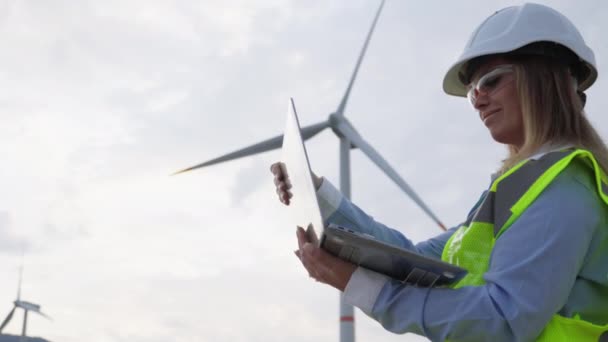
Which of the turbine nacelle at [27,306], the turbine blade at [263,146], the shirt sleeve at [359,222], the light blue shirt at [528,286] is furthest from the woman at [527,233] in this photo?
the turbine nacelle at [27,306]

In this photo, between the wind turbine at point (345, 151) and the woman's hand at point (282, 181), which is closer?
the woman's hand at point (282, 181)

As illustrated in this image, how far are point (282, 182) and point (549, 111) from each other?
5.46 feet

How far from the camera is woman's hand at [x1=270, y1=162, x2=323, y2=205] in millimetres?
4816

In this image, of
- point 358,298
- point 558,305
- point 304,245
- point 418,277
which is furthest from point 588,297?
point 304,245

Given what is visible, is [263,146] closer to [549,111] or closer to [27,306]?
[549,111]

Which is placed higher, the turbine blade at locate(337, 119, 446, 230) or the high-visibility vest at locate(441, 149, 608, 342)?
the turbine blade at locate(337, 119, 446, 230)

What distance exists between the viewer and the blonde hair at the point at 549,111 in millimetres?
4039

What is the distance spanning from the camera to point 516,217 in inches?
141

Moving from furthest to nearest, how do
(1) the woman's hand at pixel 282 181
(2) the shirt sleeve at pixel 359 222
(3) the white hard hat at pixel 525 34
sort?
(2) the shirt sleeve at pixel 359 222 → (1) the woman's hand at pixel 282 181 → (3) the white hard hat at pixel 525 34

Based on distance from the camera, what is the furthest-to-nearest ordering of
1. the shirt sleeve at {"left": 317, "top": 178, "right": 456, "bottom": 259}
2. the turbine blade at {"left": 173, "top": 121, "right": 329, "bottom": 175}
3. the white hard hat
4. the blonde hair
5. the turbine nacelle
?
the turbine nacelle
the turbine blade at {"left": 173, "top": 121, "right": 329, "bottom": 175}
the shirt sleeve at {"left": 317, "top": 178, "right": 456, "bottom": 259}
the white hard hat
the blonde hair

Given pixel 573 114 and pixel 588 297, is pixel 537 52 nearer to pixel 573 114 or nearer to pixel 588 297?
pixel 573 114

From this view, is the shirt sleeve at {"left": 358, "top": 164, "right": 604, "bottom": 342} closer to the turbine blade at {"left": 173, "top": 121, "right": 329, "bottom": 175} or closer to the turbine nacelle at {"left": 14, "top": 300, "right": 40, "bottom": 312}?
the turbine blade at {"left": 173, "top": 121, "right": 329, "bottom": 175}

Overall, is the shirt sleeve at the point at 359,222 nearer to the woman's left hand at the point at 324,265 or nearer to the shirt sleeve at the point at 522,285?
the woman's left hand at the point at 324,265

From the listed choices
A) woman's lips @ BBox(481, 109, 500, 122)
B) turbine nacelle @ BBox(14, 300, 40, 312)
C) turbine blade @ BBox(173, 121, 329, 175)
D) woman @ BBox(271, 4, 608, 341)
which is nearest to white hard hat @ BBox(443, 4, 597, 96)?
woman @ BBox(271, 4, 608, 341)
